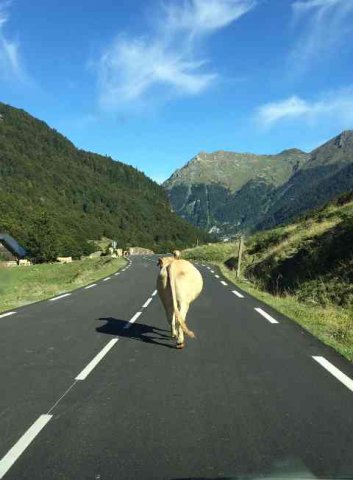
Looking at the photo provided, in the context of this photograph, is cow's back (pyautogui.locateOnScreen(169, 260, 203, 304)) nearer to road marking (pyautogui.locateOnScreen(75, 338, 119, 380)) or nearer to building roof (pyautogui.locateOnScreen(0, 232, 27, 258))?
road marking (pyautogui.locateOnScreen(75, 338, 119, 380))

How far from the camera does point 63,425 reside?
202 inches

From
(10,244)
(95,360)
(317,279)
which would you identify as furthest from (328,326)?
(10,244)

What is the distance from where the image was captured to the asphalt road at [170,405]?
4211mm

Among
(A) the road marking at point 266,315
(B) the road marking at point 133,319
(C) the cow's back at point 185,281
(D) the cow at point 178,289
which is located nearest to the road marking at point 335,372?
(D) the cow at point 178,289

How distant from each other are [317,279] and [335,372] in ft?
53.0

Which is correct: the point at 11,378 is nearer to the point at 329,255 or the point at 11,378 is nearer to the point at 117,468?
the point at 117,468

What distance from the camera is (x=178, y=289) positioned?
906 cm

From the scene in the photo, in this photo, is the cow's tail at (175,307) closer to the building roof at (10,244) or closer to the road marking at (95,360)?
the road marking at (95,360)

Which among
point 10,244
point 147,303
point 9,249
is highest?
point 10,244

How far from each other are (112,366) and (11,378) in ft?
4.80

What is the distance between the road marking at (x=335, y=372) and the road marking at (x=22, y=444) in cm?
370

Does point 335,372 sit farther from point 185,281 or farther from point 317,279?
point 317,279

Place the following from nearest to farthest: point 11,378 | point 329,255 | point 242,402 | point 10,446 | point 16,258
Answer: point 10,446 < point 242,402 < point 11,378 < point 329,255 < point 16,258

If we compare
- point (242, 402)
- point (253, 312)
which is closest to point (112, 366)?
point (242, 402)
